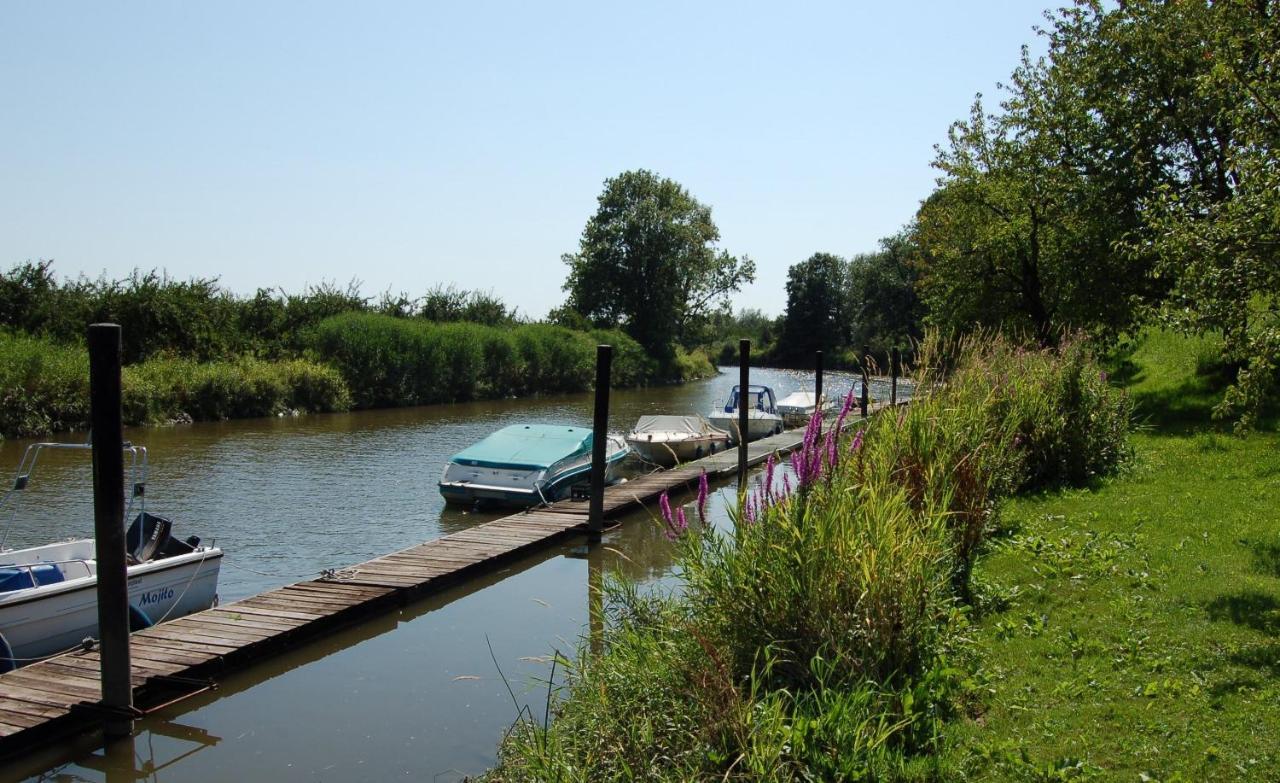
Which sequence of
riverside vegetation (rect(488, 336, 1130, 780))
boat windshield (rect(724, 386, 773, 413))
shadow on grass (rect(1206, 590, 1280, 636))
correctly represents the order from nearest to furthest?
riverside vegetation (rect(488, 336, 1130, 780)), shadow on grass (rect(1206, 590, 1280, 636)), boat windshield (rect(724, 386, 773, 413))

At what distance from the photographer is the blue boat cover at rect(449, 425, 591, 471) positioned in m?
19.3

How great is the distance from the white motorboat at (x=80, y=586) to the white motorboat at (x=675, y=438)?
14.9m

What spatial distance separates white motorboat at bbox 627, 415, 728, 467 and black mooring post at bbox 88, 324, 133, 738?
59.4 feet

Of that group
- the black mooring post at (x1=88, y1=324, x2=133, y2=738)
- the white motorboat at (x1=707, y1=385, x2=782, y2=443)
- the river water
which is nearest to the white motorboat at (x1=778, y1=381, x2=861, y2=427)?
the white motorboat at (x1=707, y1=385, x2=782, y2=443)

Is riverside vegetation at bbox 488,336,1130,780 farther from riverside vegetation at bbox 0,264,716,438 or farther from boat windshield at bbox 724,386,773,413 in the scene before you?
riverside vegetation at bbox 0,264,716,438

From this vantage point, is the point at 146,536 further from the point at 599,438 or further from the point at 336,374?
the point at 336,374

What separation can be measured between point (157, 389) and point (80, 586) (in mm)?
25093

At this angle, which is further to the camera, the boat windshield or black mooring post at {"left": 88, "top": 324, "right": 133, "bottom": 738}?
the boat windshield

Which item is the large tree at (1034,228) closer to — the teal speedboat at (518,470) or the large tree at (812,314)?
the teal speedboat at (518,470)

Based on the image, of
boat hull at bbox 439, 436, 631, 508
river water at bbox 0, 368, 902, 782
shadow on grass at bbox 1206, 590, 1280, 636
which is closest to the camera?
shadow on grass at bbox 1206, 590, 1280, 636

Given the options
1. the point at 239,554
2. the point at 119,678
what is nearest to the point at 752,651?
the point at 119,678

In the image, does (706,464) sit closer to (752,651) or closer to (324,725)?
(324,725)

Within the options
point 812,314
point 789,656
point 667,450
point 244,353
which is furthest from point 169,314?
point 812,314

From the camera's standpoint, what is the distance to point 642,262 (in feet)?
245
